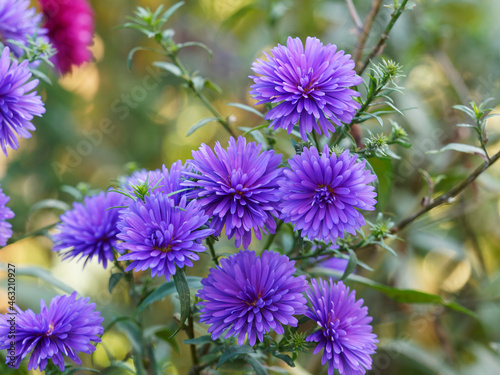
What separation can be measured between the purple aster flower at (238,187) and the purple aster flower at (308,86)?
0.12ft

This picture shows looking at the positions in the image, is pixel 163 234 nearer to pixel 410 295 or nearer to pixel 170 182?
pixel 170 182

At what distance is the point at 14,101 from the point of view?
443mm

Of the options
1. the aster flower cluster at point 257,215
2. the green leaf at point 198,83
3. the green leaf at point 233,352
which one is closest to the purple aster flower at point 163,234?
the aster flower cluster at point 257,215

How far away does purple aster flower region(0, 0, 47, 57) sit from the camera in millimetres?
545

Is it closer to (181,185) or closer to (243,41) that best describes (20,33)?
(181,185)

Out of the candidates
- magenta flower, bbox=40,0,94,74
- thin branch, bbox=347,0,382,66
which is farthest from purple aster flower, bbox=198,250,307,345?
magenta flower, bbox=40,0,94,74

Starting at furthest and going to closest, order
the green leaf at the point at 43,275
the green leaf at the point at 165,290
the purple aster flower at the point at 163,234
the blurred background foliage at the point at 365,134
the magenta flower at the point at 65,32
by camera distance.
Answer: the blurred background foliage at the point at 365,134
the magenta flower at the point at 65,32
the green leaf at the point at 43,275
the green leaf at the point at 165,290
the purple aster flower at the point at 163,234

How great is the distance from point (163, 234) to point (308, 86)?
16cm

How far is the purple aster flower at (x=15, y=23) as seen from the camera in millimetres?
545

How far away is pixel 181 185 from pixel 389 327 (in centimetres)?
77

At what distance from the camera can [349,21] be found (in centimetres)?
100

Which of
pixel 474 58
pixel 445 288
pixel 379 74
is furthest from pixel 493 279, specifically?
pixel 379 74

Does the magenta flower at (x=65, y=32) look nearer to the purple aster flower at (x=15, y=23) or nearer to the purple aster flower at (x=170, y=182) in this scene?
the purple aster flower at (x=15, y=23)

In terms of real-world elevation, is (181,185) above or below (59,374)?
above
